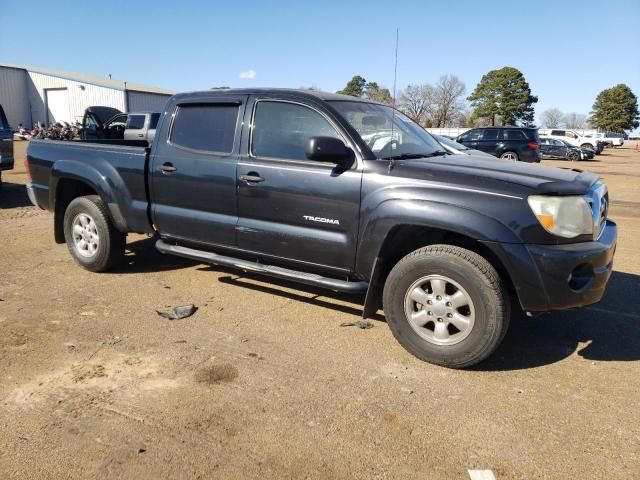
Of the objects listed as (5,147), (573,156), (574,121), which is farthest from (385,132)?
(574,121)

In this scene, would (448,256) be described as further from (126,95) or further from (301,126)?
(126,95)

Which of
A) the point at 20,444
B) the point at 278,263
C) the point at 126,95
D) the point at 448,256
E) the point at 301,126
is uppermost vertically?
the point at 126,95

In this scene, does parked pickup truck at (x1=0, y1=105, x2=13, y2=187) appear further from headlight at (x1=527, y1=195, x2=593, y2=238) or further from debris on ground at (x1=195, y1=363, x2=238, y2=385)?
headlight at (x1=527, y1=195, x2=593, y2=238)

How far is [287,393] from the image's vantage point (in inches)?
124

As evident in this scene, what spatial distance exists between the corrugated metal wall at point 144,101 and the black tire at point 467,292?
40.6 m

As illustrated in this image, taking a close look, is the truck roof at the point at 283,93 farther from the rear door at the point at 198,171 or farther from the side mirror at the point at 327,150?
the side mirror at the point at 327,150

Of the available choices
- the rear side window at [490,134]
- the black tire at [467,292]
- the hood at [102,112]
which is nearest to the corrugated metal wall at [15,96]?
the hood at [102,112]

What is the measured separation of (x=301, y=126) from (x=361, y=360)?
1.94 m

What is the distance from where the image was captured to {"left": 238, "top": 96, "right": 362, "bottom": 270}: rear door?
382 centimetres

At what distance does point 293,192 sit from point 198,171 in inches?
41.8

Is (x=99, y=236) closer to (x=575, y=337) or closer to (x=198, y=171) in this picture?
(x=198, y=171)

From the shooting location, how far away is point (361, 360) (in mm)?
3615

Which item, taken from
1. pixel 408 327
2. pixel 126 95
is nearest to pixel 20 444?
pixel 408 327

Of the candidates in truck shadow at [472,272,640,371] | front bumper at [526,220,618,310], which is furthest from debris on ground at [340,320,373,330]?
front bumper at [526,220,618,310]
